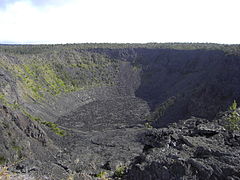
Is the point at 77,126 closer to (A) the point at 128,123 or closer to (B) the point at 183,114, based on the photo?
(A) the point at 128,123

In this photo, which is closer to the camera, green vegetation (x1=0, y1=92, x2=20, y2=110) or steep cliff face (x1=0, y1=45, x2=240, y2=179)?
steep cliff face (x1=0, y1=45, x2=240, y2=179)

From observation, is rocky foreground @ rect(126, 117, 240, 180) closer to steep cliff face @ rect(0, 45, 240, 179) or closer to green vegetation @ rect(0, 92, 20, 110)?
steep cliff face @ rect(0, 45, 240, 179)

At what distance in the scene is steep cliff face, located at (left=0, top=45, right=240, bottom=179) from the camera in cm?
2438

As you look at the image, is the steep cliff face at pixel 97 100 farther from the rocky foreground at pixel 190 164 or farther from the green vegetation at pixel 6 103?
the rocky foreground at pixel 190 164

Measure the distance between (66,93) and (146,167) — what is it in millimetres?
48358

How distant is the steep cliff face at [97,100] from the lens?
24375mm

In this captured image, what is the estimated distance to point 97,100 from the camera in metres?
60.9

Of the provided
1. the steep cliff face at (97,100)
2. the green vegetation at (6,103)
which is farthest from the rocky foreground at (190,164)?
the green vegetation at (6,103)

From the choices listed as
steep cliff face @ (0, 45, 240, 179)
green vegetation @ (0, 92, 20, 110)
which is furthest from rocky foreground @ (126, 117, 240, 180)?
green vegetation @ (0, 92, 20, 110)

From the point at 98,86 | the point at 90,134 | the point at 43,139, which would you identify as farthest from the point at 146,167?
the point at 98,86

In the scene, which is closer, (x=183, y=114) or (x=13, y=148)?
(x=13, y=148)

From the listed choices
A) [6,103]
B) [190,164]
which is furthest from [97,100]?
[190,164]

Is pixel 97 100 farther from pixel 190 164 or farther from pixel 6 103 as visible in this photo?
pixel 190 164

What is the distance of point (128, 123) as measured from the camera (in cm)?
4294
